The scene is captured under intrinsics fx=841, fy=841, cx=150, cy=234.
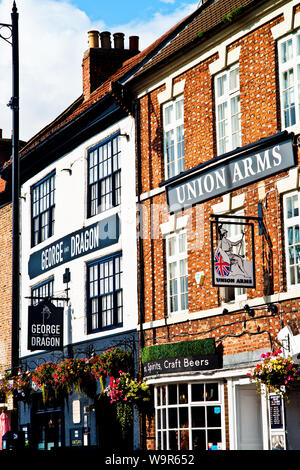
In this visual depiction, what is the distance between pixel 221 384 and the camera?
17562mm

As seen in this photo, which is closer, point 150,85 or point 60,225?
point 150,85

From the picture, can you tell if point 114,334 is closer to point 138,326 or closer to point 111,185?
point 138,326

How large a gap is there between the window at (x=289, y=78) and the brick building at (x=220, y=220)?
28mm

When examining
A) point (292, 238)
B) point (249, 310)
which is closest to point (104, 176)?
point (249, 310)

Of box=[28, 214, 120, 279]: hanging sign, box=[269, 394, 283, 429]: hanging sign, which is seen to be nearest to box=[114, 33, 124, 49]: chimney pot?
box=[28, 214, 120, 279]: hanging sign

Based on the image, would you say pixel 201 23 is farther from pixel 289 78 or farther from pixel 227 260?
pixel 227 260

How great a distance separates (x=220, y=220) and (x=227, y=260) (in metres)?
2.80

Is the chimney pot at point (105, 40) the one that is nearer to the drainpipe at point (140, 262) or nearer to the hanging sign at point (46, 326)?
the drainpipe at point (140, 262)

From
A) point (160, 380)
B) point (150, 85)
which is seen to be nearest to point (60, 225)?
point (150, 85)

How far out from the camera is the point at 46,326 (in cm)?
2373

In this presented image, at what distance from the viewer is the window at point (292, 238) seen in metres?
15.9

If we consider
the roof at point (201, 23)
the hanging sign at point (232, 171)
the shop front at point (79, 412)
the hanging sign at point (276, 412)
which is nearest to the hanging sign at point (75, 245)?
the shop front at point (79, 412)

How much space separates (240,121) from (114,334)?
6.78 meters
